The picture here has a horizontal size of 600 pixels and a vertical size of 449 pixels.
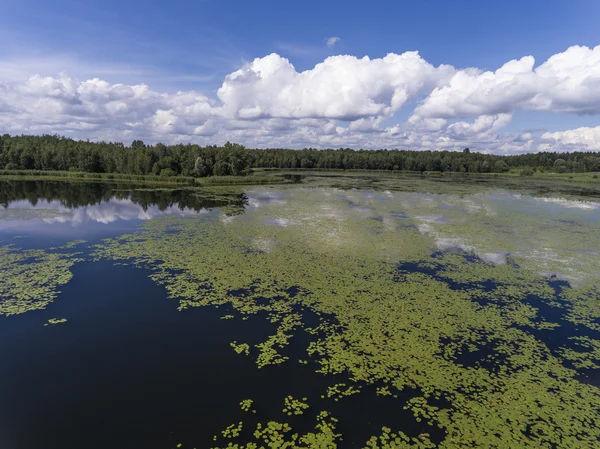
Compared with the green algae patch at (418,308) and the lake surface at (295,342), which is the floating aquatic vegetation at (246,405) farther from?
the green algae patch at (418,308)

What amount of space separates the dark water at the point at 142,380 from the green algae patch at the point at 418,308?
0.47 meters

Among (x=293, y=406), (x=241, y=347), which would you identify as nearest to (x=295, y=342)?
(x=241, y=347)

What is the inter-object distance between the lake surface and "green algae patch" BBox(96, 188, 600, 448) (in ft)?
0.22

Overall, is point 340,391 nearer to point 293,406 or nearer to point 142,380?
point 293,406

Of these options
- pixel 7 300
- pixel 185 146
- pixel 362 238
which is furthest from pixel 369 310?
pixel 185 146

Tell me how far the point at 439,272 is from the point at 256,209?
23.6 m

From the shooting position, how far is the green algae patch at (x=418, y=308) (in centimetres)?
841

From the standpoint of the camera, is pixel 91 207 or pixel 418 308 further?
pixel 91 207

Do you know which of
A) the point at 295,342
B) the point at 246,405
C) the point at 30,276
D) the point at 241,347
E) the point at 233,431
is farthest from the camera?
the point at 30,276

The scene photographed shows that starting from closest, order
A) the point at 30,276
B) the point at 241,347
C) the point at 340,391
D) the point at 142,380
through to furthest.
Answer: the point at 340,391 → the point at 142,380 → the point at 241,347 → the point at 30,276

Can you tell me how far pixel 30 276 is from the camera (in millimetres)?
16469

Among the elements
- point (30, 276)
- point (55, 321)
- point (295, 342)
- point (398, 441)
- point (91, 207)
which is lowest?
point (398, 441)

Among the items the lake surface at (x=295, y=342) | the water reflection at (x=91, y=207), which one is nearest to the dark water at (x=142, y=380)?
the lake surface at (x=295, y=342)

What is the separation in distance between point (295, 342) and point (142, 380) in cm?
475
